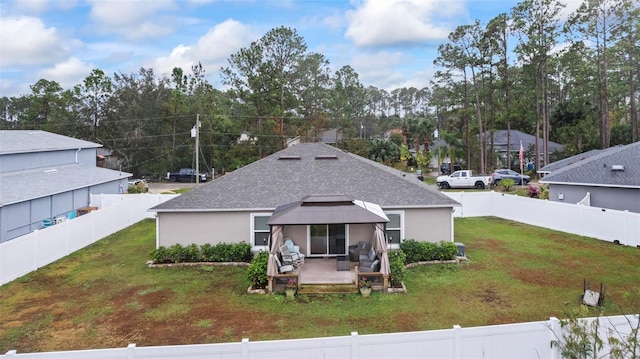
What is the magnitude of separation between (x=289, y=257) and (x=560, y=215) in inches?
550

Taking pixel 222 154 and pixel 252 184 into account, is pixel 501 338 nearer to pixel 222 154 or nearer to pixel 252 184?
pixel 252 184

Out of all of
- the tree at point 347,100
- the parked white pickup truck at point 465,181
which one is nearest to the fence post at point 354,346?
the parked white pickup truck at point 465,181

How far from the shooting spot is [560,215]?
18.3 m

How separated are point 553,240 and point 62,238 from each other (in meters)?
20.4

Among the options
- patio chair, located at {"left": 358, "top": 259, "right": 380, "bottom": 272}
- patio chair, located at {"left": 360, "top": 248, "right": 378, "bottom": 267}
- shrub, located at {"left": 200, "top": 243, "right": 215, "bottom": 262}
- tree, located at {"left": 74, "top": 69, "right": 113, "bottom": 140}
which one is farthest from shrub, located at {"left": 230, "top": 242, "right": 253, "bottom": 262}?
tree, located at {"left": 74, "top": 69, "right": 113, "bottom": 140}

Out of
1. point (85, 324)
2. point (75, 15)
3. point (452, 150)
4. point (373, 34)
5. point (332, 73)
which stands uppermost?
point (332, 73)

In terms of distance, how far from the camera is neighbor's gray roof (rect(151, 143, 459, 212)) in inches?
565

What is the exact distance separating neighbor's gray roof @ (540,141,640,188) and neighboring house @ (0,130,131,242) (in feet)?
86.0

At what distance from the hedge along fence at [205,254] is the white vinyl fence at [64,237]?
3.84 metres

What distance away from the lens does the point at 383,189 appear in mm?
15422

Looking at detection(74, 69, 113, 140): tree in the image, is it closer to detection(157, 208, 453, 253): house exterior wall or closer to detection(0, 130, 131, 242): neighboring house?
detection(0, 130, 131, 242): neighboring house

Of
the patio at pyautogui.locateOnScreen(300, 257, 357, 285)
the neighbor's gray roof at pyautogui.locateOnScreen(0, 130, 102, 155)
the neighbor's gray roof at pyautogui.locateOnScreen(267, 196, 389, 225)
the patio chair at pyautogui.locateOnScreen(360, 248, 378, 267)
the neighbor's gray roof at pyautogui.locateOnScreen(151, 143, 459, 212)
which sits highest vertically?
the neighbor's gray roof at pyautogui.locateOnScreen(0, 130, 102, 155)

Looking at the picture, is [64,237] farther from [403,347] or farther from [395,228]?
[403,347]

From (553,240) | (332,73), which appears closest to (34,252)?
(553,240)
